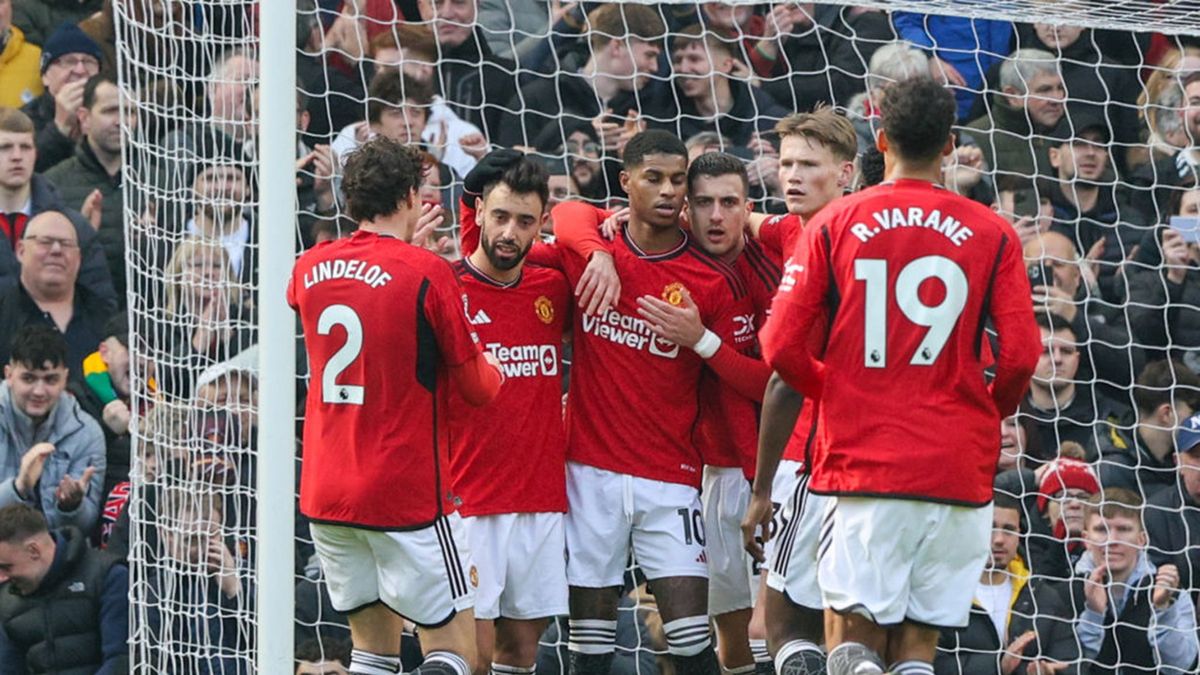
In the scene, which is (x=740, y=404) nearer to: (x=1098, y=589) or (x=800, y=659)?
(x=800, y=659)

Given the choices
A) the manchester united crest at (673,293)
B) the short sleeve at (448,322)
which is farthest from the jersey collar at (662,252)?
the short sleeve at (448,322)

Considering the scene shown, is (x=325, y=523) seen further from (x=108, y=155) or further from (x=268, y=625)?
(x=108, y=155)

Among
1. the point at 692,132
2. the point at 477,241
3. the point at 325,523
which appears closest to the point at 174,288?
the point at 477,241

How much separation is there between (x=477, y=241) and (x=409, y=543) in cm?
129

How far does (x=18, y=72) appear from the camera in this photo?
30.7 feet

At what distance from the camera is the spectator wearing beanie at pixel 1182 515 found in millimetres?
7996

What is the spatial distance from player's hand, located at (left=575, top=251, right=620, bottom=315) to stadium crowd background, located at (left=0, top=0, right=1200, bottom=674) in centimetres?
180

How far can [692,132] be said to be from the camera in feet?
29.4

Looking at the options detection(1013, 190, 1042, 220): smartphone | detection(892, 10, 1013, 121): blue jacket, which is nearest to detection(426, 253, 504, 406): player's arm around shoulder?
detection(1013, 190, 1042, 220): smartphone

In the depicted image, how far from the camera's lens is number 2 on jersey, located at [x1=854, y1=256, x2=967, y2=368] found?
4.77m

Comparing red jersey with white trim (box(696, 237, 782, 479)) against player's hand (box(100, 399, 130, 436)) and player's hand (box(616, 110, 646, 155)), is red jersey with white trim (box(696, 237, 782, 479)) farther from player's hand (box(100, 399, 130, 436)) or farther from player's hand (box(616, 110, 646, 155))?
player's hand (box(100, 399, 130, 436))

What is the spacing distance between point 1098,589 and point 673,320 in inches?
114

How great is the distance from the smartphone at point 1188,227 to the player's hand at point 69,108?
5.51m

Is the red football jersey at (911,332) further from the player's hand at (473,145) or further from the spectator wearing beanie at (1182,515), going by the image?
the player's hand at (473,145)
